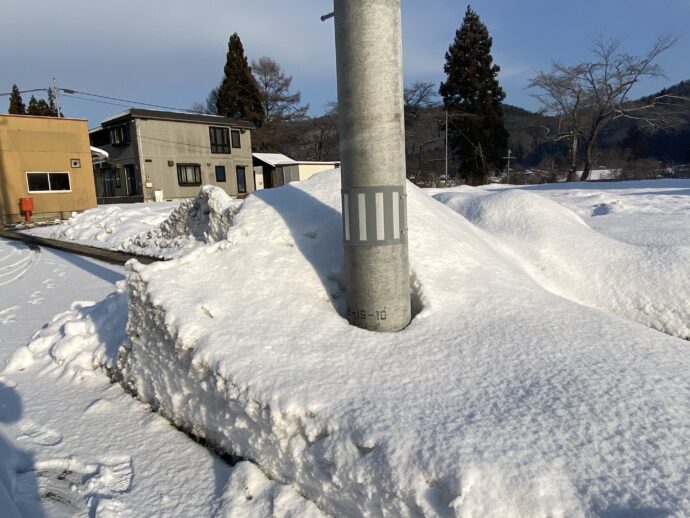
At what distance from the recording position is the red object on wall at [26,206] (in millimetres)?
17781

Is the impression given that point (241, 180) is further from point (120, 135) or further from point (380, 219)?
point (380, 219)

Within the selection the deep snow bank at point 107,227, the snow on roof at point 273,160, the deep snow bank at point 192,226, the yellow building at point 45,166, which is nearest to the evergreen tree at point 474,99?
the snow on roof at point 273,160

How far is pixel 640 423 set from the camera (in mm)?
1886

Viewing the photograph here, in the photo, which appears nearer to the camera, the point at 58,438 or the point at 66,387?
the point at 58,438

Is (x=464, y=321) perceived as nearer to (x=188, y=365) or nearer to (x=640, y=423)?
(x=640, y=423)

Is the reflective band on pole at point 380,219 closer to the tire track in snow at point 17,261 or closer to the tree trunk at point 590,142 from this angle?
the tire track in snow at point 17,261

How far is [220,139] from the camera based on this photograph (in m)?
30.4

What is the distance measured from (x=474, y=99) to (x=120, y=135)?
28574 mm

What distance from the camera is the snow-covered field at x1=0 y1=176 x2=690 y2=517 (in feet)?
5.69

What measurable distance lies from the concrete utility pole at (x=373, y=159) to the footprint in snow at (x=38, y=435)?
6.97 ft

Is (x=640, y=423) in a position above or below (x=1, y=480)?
above

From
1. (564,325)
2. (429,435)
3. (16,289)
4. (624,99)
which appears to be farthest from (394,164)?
(624,99)

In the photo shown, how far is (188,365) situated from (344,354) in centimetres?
104

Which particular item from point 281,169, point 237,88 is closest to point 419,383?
point 281,169
